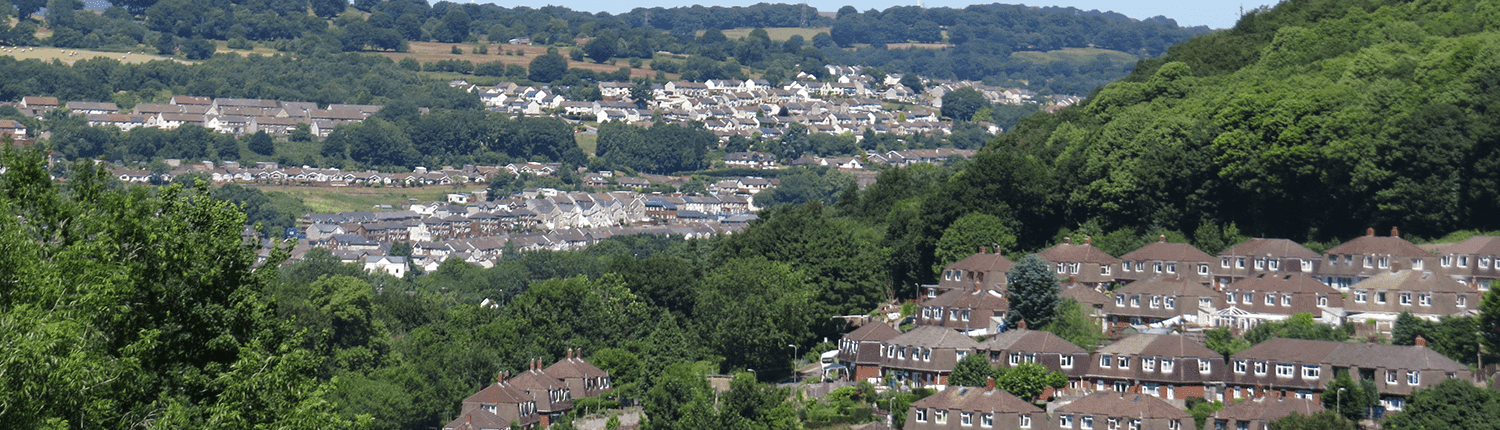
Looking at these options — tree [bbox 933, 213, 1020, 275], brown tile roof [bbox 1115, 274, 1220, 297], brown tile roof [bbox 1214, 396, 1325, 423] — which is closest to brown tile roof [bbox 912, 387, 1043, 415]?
brown tile roof [bbox 1214, 396, 1325, 423]

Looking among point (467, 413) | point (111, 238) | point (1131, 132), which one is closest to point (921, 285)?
point (1131, 132)

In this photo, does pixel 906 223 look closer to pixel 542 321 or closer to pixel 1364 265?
pixel 542 321

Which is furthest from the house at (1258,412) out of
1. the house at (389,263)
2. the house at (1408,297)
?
the house at (389,263)

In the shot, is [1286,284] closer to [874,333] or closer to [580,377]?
[874,333]

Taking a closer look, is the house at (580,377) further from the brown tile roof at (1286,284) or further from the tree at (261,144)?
the tree at (261,144)

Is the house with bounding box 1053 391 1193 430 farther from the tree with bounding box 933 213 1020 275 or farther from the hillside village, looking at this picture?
the tree with bounding box 933 213 1020 275

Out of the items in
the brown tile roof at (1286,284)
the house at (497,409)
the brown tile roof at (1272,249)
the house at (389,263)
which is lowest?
the house at (389,263)
